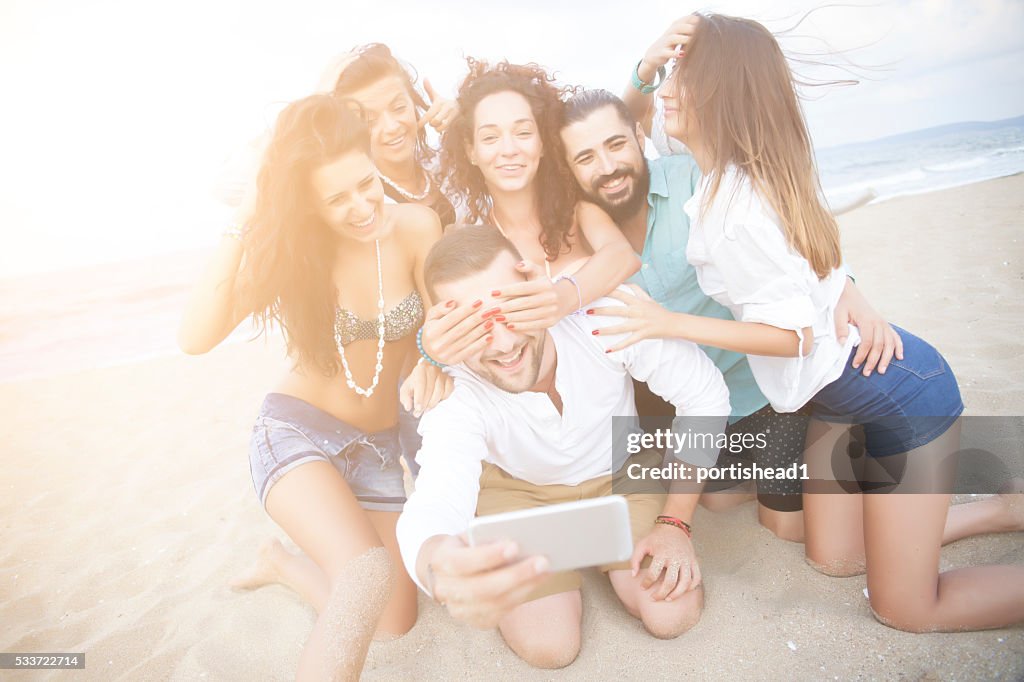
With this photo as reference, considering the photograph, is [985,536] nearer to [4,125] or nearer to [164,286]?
[4,125]

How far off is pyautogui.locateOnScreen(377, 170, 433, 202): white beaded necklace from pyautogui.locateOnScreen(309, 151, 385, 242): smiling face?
527mm

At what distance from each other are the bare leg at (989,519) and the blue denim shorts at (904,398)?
0.49 metres

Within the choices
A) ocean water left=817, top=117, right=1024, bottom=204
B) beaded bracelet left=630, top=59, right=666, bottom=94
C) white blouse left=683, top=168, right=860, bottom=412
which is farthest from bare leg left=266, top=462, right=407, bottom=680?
ocean water left=817, top=117, right=1024, bottom=204

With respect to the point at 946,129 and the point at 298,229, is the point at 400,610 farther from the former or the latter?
the point at 946,129

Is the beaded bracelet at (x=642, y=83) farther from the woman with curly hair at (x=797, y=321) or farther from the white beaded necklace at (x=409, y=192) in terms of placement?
the white beaded necklace at (x=409, y=192)

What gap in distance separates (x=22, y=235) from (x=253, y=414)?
7203 mm

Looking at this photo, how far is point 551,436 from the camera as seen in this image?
2088 millimetres

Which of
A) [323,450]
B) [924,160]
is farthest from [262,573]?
[924,160]

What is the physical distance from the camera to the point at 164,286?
9953mm

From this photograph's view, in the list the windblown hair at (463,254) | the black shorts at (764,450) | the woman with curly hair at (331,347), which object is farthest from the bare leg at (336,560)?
the black shorts at (764,450)

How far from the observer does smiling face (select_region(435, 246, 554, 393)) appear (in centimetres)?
187

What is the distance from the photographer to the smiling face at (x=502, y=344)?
1.87m

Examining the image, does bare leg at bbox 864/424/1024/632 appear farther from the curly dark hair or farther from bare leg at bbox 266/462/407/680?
bare leg at bbox 266/462/407/680

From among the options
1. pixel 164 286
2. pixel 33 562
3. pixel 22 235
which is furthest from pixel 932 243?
pixel 22 235
